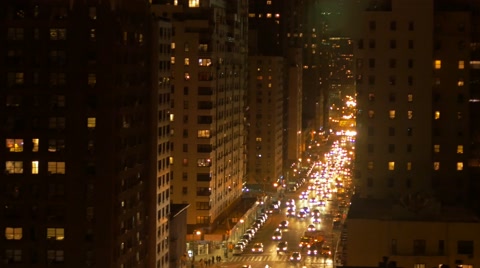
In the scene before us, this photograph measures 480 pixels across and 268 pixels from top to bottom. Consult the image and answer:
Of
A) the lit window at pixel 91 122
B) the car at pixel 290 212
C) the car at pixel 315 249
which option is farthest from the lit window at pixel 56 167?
the car at pixel 290 212

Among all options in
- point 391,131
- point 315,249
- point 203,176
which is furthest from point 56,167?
point 315,249

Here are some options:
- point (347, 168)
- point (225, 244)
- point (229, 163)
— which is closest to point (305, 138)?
point (347, 168)

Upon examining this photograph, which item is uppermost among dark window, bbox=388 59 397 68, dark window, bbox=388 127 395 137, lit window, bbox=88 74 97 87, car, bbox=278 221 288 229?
dark window, bbox=388 59 397 68

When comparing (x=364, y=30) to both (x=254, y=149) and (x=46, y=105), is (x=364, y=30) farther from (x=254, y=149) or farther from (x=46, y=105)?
(x=254, y=149)

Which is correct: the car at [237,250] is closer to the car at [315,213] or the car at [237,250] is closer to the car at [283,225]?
the car at [283,225]

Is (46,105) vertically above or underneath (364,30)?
underneath

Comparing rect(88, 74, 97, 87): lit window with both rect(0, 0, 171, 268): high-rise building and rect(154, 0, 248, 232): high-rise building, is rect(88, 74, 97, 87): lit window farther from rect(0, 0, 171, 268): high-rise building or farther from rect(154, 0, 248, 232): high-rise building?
rect(154, 0, 248, 232): high-rise building

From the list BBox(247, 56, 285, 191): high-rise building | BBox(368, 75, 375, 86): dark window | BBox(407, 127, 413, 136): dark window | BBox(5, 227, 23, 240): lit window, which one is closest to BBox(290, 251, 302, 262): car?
BBox(407, 127, 413, 136): dark window
